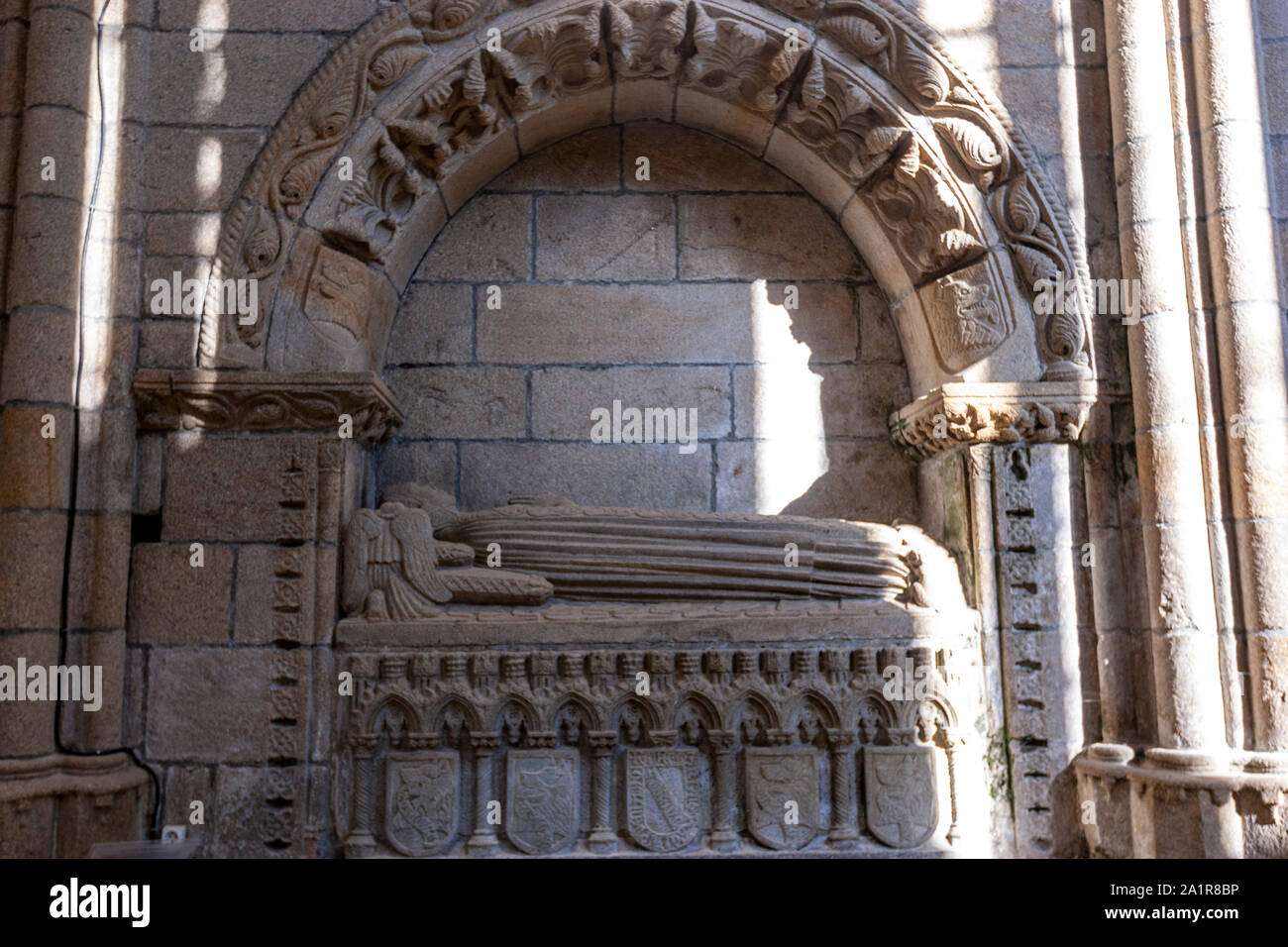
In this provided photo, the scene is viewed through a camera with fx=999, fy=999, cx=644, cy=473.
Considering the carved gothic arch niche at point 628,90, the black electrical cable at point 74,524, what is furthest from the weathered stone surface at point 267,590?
the carved gothic arch niche at point 628,90

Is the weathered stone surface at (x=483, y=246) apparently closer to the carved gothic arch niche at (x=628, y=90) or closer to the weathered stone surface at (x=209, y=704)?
the carved gothic arch niche at (x=628, y=90)

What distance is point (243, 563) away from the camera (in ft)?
10.7

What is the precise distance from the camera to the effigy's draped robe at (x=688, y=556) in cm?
336

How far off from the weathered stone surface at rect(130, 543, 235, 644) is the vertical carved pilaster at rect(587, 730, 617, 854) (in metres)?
1.25

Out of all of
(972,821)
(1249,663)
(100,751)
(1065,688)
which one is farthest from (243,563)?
(1249,663)

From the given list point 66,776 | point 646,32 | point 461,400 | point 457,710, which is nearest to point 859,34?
point 646,32

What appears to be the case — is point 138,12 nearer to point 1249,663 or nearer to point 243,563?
point 243,563

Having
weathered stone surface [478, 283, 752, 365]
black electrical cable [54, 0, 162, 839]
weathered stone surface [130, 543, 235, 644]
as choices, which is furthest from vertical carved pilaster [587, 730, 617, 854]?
weathered stone surface [478, 283, 752, 365]

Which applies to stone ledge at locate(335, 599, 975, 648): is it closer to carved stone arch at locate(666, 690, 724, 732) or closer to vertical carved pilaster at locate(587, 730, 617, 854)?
carved stone arch at locate(666, 690, 724, 732)

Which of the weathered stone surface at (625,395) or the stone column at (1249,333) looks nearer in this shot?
the stone column at (1249,333)

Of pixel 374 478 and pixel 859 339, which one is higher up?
pixel 859 339

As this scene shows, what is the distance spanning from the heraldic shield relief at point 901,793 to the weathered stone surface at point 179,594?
2.14 meters

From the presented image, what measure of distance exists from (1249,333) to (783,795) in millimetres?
2133

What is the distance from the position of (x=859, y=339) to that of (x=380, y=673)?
Answer: 223cm
